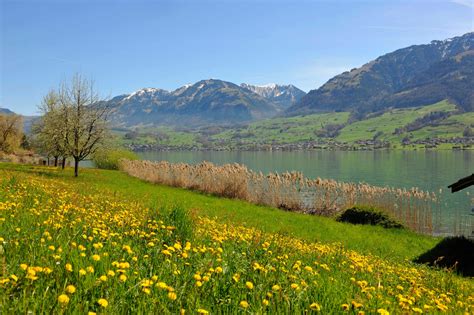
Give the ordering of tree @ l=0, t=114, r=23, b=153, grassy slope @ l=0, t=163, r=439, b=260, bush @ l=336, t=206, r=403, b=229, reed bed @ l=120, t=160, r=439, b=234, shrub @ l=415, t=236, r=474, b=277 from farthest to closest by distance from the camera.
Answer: tree @ l=0, t=114, r=23, b=153 < reed bed @ l=120, t=160, r=439, b=234 < bush @ l=336, t=206, r=403, b=229 < grassy slope @ l=0, t=163, r=439, b=260 < shrub @ l=415, t=236, r=474, b=277

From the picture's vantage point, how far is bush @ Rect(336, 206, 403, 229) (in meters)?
26.3

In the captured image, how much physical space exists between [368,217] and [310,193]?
20.3 ft

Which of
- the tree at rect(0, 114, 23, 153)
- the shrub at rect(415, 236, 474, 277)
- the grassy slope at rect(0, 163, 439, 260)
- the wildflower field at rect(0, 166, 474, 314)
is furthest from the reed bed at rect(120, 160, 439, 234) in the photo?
the tree at rect(0, 114, 23, 153)

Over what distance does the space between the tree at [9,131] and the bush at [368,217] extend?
214ft

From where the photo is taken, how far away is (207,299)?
4.38 metres

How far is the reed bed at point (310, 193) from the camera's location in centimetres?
2845

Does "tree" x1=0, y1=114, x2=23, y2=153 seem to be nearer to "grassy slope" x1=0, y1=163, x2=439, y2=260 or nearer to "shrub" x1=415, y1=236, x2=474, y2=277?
"grassy slope" x1=0, y1=163, x2=439, y2=260

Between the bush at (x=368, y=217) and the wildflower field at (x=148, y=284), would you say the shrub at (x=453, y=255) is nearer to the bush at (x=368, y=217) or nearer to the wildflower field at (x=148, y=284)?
the bush at (x=368, y=217)

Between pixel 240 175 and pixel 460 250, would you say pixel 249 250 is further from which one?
pixel 240 175

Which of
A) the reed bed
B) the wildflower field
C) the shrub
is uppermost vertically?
the wildflower field

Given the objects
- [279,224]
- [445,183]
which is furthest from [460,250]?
[445,183]

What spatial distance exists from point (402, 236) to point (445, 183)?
6066cm

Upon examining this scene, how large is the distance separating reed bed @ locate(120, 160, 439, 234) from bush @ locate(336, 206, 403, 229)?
776mm

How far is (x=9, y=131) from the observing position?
7194 cm
